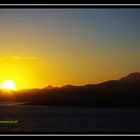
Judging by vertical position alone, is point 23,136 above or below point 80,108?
below

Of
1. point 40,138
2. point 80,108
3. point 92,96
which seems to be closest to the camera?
point 40,138

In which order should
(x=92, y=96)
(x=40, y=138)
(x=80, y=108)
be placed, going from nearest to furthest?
1. (x=40, y=138)
2. (x=92, y=96)
3. (x=80, y=108)

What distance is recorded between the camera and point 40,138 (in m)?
3.04

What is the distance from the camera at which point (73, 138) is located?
10.1 feet
